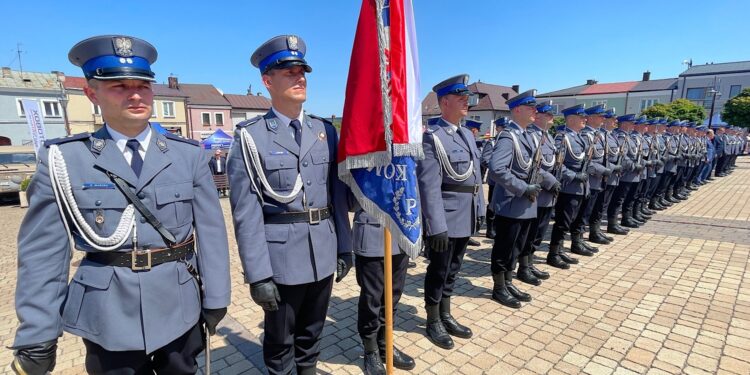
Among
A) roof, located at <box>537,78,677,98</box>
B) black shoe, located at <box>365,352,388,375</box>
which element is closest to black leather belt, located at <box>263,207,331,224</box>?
black shoe, located at <box>365,352,388,375</box>

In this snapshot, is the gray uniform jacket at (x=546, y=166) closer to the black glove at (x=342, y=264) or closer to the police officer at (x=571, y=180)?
the police officer at (x=571, y=180)

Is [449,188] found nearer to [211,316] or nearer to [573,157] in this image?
[211,316]

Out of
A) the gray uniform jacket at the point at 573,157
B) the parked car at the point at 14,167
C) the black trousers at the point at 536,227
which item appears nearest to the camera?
the black trousers at the point at 536,227

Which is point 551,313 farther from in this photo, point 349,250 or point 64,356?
point 64,356

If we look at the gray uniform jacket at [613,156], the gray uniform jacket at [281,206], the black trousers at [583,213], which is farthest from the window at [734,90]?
the gray uniform jacket at [281,206]

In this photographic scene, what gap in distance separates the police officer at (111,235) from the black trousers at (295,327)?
1.92 feet

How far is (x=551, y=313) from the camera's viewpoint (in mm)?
3992

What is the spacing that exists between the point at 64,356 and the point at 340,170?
3.12 meters

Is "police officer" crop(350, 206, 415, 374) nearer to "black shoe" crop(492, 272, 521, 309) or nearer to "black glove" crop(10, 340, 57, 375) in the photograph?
"black shoe" crop(492, 272, 521, 309)

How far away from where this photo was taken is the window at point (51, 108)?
103 feet

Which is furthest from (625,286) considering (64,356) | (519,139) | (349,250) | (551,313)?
(64,356)

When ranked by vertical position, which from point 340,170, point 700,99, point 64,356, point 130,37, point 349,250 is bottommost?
point 64,356

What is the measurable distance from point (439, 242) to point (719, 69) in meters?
64.1

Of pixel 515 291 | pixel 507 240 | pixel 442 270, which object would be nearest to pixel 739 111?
pixel 515 291
